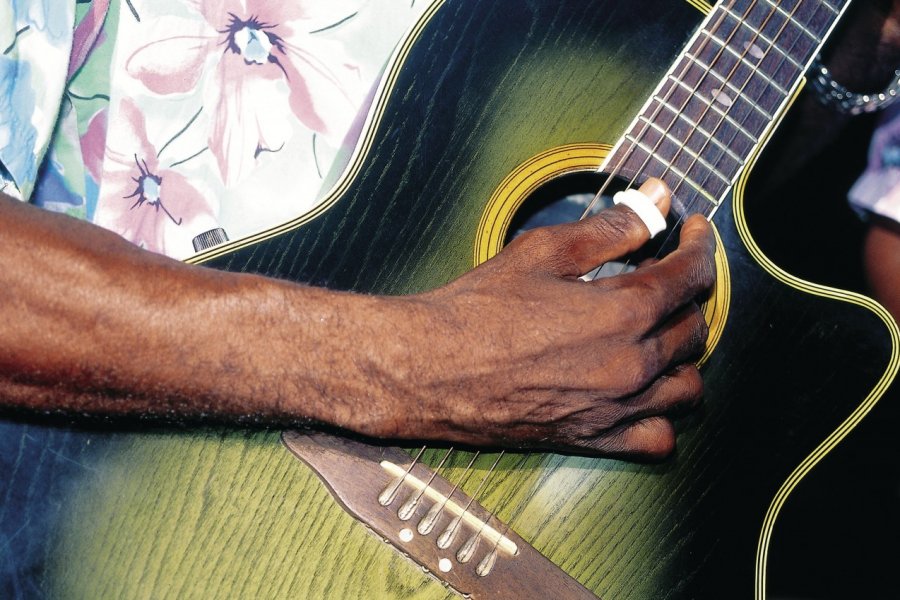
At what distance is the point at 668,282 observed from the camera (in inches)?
26.6

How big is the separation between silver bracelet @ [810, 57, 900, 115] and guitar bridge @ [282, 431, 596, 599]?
38.3 inches

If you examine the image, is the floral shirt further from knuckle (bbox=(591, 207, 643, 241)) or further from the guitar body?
knuckle (bbox=(591, 207, 643, 241))

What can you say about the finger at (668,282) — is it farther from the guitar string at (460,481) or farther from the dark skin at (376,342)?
the guitar string at (460,481)

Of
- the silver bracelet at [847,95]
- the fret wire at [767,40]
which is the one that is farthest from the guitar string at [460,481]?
the silver bracelet at [847,95]

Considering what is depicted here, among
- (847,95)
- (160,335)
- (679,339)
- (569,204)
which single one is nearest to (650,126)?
(569,204)

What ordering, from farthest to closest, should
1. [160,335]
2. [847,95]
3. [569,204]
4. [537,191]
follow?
[847,95]
[569,204]
[537,191]
[160,335]

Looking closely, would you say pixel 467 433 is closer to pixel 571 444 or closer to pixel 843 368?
pixel 571 444

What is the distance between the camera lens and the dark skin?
1.77ft

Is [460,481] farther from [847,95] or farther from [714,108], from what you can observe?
[847,95]

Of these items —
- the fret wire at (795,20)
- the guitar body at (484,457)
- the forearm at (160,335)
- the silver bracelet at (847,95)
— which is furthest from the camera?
the silver bracelet at (847,95)

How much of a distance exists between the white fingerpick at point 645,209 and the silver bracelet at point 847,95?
70 centimetres

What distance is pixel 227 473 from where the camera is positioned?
0.64 metres

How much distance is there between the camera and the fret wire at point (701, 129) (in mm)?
823

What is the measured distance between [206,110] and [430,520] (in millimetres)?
507
